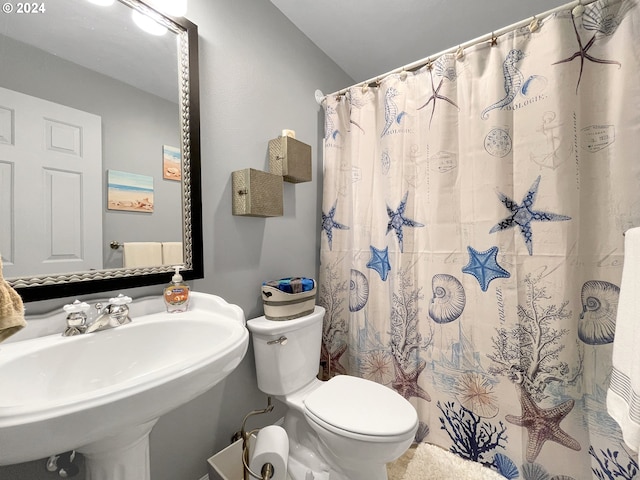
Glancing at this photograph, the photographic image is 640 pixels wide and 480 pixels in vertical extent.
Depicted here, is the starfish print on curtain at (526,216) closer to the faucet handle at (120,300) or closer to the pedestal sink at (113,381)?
the pedestal sink at (113,381)

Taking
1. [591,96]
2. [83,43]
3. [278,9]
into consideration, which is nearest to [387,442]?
[591,96]

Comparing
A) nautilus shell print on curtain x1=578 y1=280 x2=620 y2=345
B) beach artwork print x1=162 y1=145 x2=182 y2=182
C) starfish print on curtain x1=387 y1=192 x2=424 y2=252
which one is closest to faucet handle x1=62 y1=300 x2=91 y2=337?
beach artwork print x1=162 y1=145 x2=182 y2=182

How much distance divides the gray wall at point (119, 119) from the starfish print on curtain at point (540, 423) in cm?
155

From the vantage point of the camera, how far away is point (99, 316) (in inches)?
30.0

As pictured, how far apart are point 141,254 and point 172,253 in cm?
10

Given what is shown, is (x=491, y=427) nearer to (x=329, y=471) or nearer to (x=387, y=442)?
(x=387, y=442)

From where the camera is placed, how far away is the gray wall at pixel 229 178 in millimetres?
1068

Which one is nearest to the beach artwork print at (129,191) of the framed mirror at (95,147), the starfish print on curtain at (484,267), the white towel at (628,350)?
the framed mirror at (95,147)

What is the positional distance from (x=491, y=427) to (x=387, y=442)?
2.03ft

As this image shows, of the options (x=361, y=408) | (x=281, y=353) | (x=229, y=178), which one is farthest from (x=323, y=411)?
(x=229, y=178)

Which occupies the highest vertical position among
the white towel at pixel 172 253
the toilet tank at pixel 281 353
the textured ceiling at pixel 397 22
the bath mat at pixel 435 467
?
the textured ceiling at pixel 397 22

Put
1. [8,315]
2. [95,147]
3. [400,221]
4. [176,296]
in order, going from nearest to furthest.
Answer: [8,315] < [95,147] < [176,296] < [400,221]
